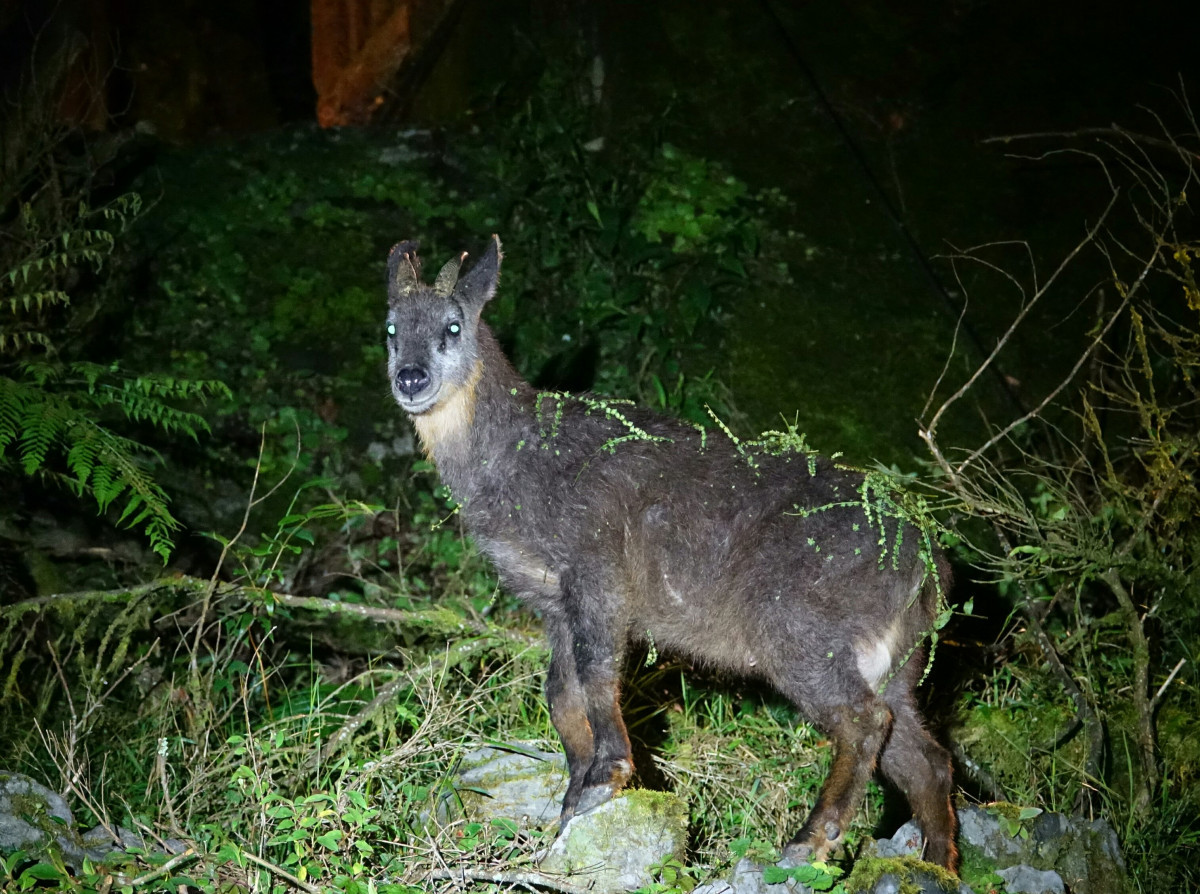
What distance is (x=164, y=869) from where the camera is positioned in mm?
3861

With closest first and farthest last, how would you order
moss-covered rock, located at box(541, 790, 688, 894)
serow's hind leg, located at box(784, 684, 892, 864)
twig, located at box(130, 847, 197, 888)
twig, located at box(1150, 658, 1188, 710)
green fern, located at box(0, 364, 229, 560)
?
twig, located at box(130, 847, 197, 888) < moss-covered rock, located at box(541, 790, 688, 894) < serow's hind leg, located at box(784, 684, 892, 864) < twig, located at box(1150, 658, 1188, 710) < green fern, located at box(0, 364, 229, 560)

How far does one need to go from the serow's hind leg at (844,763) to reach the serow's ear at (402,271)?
265cm

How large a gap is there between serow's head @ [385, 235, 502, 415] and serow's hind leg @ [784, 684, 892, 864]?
7.07 feet

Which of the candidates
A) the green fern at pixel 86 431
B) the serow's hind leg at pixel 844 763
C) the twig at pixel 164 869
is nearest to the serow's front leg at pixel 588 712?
the serow's hind leg at pixel 844 763

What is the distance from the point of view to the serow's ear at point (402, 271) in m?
5.33

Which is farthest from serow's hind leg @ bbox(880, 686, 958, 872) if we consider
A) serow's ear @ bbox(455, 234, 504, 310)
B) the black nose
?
serow's ear @ bbox(455, 234, 504, 310)

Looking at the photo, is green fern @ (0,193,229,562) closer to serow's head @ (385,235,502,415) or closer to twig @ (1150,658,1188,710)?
serow's head @ (385,235,502,415)

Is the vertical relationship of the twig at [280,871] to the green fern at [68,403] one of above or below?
below

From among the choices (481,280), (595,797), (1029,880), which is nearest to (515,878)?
(595,797)

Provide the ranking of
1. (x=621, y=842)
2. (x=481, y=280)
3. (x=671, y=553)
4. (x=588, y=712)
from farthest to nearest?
(x=481, y=280), (x=671, y=553), (x=588, y=712), (x=621, y=842)

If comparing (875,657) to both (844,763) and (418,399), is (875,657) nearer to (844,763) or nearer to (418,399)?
(844,763)

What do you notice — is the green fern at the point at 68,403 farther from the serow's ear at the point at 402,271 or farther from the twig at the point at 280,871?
the twig at the point at 280,871

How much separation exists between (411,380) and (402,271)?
0.65 meters

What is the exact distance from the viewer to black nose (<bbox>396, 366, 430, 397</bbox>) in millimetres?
5020
